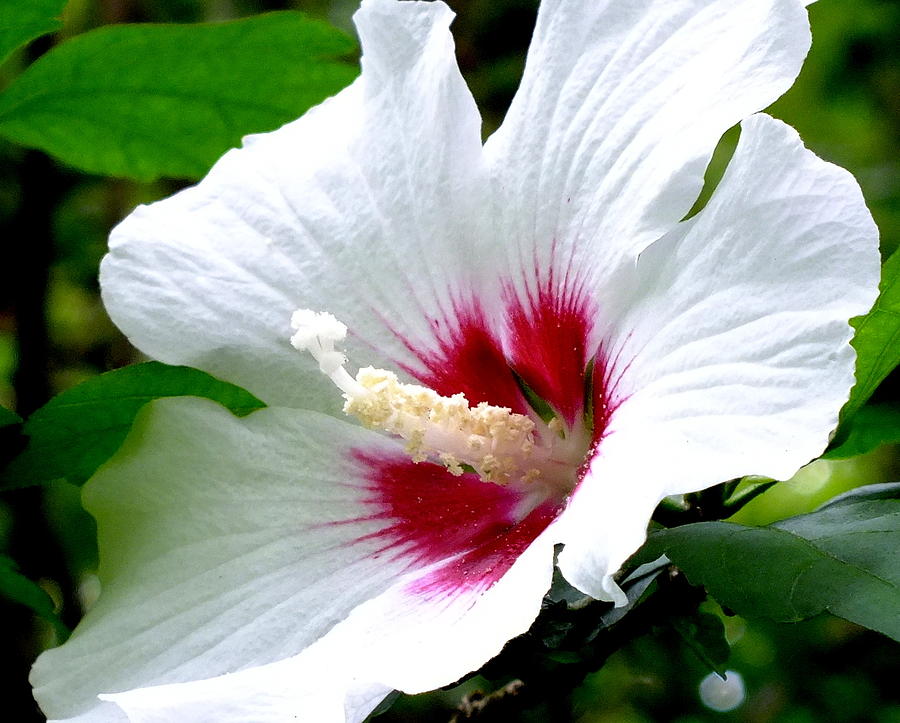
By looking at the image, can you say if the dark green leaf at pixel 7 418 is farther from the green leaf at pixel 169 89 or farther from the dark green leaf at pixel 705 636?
the dark green leaf at pixel 705 636

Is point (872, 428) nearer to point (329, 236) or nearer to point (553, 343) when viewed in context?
point (553, 343)

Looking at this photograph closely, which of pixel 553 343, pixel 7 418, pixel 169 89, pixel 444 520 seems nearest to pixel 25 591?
pixel 7 418

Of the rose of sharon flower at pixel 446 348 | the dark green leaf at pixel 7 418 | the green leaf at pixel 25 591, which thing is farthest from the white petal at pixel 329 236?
the green leaf at pixel 25 591

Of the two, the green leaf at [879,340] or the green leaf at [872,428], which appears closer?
the green leaf at [879,340]

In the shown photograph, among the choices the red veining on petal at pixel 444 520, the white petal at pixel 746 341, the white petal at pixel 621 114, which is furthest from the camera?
the red veining on petal at pixel 444 520

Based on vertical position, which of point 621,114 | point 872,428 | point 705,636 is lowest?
point 705,636

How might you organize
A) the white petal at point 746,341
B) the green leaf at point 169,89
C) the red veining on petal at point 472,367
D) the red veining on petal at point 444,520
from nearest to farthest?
1. the white petal at point 746,341
2. the red veining on petal at point 444,520
3. the red veining on petal at point 472,367
4. the green leaf at point 169,89
